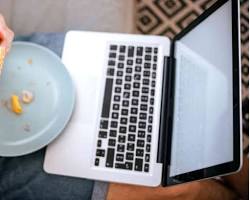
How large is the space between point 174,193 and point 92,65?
368 millimetres

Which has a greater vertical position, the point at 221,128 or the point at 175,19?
the point at 221,128

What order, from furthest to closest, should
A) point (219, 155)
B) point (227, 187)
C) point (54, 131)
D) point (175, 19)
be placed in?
point (175, 19) → point (227, 187) → point (54, 131) → point (219, 155)

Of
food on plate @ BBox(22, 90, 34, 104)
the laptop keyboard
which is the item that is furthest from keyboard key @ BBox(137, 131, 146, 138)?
food on plate @ BBox(22, 90, 34, 104)

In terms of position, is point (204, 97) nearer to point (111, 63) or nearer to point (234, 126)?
point (234, 126)

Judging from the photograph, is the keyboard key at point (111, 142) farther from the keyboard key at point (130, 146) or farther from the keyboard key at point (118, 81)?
the keyboard key at point (118, 81)

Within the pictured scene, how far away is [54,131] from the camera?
696 millimetres

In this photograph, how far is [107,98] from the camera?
29.8 inches

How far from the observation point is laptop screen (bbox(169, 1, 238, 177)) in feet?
1.86

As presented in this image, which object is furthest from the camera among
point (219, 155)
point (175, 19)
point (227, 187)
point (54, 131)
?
point (175, 19)

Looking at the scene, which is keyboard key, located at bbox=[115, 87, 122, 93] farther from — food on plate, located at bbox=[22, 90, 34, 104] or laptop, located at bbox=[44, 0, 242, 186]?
food on plate, located at bbox=[22, 90, 34, 104]

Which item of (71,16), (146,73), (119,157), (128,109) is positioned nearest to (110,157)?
(119,157)

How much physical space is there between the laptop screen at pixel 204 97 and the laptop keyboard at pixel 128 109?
0.07m

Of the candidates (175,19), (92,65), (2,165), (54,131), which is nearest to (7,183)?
(2,165)

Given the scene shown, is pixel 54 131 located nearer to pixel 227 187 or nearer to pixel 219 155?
pixel 219 155
